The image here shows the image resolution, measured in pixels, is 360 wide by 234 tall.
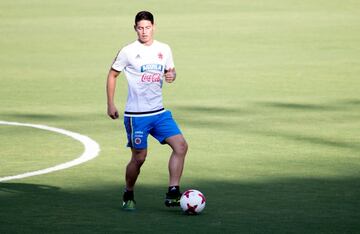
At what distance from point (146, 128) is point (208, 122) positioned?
6186 millimetres

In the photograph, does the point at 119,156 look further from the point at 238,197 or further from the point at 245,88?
the point at 245,88

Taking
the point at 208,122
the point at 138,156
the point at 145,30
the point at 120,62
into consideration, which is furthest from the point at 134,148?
the point at 208,122

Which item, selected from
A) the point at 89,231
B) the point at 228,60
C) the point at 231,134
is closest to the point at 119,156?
the point at 231,134

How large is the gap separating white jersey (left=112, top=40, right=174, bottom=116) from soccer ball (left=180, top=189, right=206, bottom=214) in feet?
3.05

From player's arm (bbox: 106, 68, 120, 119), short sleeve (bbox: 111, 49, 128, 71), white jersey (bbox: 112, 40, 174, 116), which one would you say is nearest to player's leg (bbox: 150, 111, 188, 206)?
white jersey (bbox: 112, 40, 174, 116)

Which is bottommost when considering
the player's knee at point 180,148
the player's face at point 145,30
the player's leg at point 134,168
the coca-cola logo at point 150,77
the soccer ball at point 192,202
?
the soccer ball at point 192,202

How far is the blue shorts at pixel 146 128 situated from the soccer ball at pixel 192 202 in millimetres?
685

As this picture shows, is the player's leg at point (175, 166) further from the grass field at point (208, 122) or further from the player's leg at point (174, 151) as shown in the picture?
the grass field at point (208, 122)

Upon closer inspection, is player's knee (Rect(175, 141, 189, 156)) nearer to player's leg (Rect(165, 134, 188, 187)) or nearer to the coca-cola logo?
player's leg (Rect(165, 134, 188, 187))

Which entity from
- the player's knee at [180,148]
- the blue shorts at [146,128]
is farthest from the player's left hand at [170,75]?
the player's knee at [180,148]

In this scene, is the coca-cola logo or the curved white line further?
the curved white line

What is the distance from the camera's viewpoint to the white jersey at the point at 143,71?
37.4ft

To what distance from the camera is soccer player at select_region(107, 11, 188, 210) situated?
11.4 m

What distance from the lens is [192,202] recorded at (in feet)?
36.3
